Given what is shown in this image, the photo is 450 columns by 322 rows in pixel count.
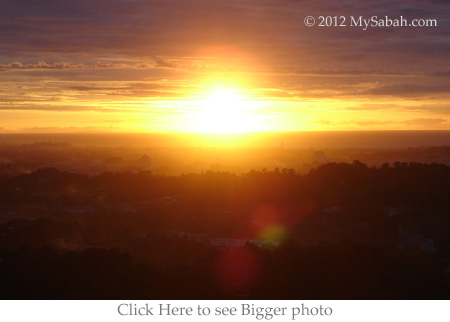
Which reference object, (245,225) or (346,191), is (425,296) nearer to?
(245,225)

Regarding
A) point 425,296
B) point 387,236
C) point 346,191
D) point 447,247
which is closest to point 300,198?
point 346,191

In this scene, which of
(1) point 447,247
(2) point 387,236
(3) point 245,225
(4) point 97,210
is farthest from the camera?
(4) point 97,210

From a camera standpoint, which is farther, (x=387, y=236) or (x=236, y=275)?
(x=387, y=236)

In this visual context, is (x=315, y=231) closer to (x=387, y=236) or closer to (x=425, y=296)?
(x=387, y=236)

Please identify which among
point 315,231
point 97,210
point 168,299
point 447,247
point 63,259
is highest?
point 97,210

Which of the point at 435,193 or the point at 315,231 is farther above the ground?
the point at 435,193

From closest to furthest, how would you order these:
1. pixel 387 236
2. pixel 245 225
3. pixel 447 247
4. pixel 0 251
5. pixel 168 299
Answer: pixel 168 299
pixel 0 251
pixel 447 247
pixel 387 236
pixel 245 225
